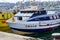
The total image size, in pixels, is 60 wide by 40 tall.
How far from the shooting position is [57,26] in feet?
66.9

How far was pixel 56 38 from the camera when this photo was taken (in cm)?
301

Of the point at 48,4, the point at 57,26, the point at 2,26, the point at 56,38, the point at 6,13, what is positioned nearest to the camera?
the point at 56,38

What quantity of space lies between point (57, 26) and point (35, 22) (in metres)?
2.78

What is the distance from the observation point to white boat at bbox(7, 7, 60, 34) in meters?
19.2

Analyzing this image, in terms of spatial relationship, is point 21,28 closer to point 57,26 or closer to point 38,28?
point 38,28


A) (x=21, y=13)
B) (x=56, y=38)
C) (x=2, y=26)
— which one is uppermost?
(x=56, y=38)

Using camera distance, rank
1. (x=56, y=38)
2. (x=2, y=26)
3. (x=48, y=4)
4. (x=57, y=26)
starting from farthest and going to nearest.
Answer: (x=48, y=4)
(x=2, y=26)
(x=57, y=26)
(x=56, y=38)

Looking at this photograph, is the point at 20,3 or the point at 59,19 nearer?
the point at 59,19

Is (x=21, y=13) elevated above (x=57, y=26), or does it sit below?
above

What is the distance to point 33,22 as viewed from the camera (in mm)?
19047

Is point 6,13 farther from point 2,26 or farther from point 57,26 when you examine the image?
point 57,26

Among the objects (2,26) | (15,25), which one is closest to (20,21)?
(15,25)

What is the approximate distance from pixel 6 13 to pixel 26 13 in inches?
180

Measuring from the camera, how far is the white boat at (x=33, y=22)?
63.2 feet
